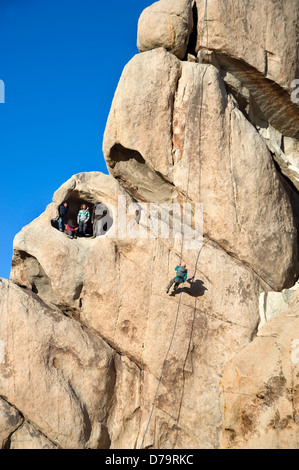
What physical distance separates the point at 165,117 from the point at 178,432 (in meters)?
11.5

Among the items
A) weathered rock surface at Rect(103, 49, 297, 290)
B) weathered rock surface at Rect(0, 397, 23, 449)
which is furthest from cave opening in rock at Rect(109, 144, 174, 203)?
weathered rock surface at Rect(0, 397, 23, 449)

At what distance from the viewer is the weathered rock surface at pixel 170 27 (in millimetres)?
22547

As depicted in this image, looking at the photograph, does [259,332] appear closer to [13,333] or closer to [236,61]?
[13,333]

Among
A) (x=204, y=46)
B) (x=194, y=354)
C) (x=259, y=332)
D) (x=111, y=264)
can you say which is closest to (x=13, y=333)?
(x=111, y=264)

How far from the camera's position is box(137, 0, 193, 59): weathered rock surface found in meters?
22.5

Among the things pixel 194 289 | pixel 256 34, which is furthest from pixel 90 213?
pixel 256 34

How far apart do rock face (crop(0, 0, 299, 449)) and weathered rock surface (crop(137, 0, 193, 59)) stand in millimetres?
55

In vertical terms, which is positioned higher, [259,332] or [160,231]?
[160,231]

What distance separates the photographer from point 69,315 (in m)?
20.5

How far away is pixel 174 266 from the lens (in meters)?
20.5

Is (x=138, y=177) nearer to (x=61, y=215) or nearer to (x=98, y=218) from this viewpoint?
(x=98, y=218)

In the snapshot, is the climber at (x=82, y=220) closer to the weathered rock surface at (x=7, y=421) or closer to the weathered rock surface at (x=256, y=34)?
the weathered rock surface at (x=7, y=421)

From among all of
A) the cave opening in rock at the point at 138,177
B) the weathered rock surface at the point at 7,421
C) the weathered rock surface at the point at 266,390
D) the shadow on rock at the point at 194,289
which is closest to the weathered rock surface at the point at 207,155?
the cave opening in rock at the point at 138,177

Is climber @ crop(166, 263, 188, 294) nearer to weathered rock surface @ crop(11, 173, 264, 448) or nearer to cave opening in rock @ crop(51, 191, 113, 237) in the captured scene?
weathered rock surface @ crop(11, 173, 264, 448)
